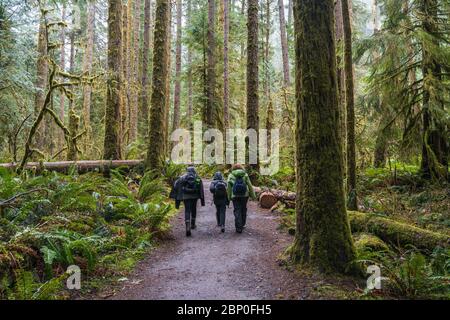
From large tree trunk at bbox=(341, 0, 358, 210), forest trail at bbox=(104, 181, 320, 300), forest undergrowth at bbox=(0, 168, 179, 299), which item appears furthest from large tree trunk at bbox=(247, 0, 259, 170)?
forest undergrowth at bbox=(0, 168, 179, 299)

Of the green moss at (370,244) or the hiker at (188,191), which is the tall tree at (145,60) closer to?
the hiker at (188,191)

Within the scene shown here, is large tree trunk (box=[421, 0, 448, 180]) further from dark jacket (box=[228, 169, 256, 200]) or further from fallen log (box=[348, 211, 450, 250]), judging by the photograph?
dark jacket (box=[228, 169, 256, 200])

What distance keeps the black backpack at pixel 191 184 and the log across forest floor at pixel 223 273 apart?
1.11m

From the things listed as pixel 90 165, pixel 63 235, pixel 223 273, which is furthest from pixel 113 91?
pixel 223 273

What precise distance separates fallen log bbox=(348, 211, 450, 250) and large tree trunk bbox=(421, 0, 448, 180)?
5.01 metres

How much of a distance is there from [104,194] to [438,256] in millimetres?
8522

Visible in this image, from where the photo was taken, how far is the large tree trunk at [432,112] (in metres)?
11.7

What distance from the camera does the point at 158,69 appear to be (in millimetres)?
13695

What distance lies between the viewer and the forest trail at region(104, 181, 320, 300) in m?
5.37

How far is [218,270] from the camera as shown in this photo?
6.45 metres

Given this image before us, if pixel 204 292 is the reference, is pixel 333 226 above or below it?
above

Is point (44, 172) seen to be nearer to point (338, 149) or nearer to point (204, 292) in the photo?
point (204, 292)

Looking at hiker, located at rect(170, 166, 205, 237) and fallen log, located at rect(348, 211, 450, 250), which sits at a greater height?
hiker, located at rect(170, 166, 205, 237)
